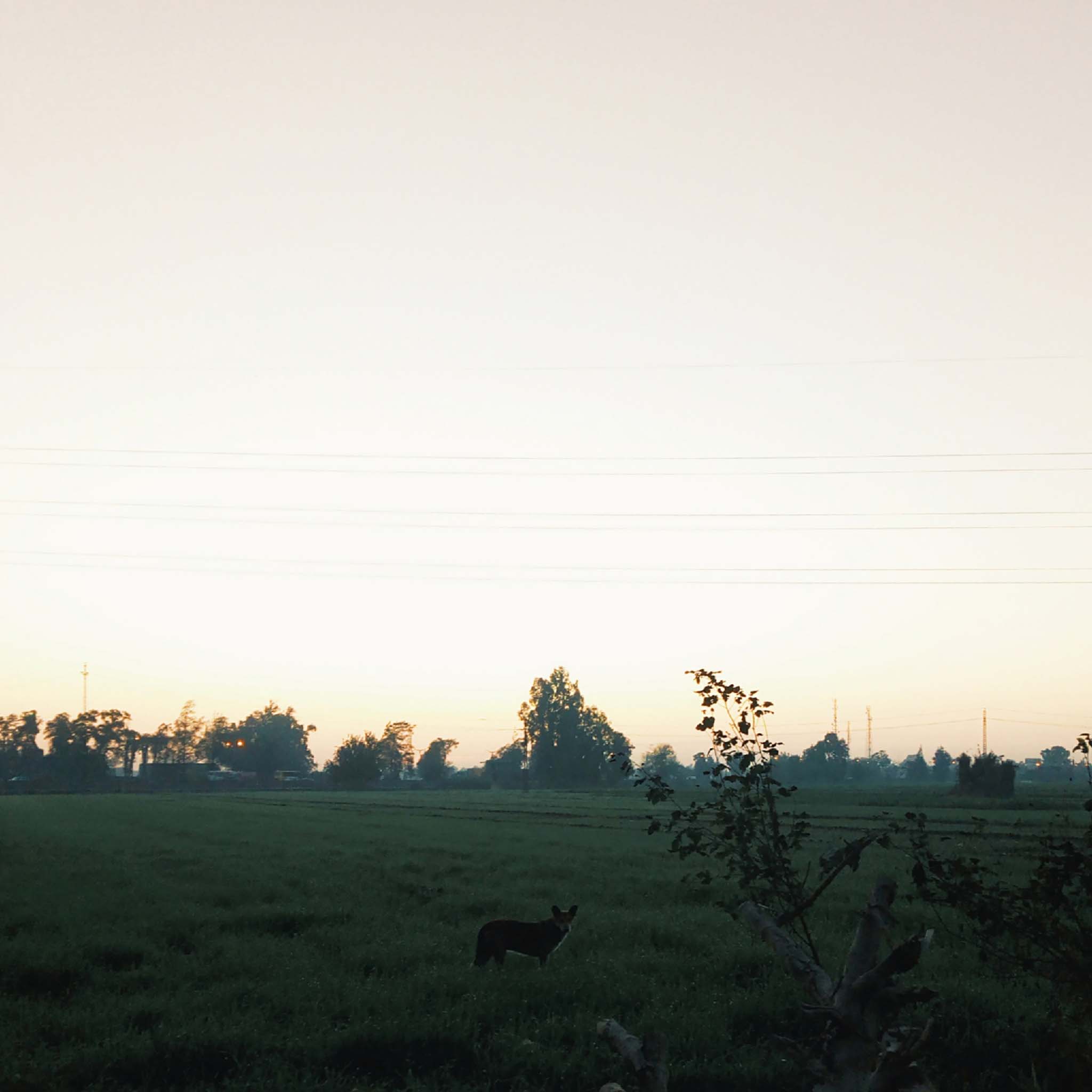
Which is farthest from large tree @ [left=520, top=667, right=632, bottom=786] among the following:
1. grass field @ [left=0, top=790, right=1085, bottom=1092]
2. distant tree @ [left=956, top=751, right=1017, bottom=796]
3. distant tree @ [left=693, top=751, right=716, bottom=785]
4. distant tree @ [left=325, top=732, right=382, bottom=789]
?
distant tree @ [left=693, top=751, right=716, bottom=785]

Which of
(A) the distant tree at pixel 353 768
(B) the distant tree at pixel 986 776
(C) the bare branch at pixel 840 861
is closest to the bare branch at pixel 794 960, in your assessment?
(C) the bare branch at pixel 840 861

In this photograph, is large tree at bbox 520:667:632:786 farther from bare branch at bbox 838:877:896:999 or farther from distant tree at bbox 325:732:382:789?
bare branch at bbox 838:877:896:999

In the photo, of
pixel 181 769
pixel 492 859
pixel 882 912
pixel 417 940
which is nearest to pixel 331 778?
pixel 181 769

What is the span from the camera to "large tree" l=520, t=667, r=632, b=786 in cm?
17362

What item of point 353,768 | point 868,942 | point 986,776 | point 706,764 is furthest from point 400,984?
point 353,768

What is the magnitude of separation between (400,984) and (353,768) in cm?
15271

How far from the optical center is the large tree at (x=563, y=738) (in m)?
174

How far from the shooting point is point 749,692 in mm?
9594

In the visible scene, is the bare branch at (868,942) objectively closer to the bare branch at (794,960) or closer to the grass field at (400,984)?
the bare branch at (794,960)

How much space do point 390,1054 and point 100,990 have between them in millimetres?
4855

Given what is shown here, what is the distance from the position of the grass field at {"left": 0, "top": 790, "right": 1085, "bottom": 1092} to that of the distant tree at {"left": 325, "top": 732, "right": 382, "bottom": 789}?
135 meters

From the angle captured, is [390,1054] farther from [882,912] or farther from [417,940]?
[882,912]

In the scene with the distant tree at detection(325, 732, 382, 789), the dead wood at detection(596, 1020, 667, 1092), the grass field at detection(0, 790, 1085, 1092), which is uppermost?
the dead wood at detection(596, 1020, 667, 1092)

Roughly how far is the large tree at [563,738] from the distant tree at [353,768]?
1176 inches
